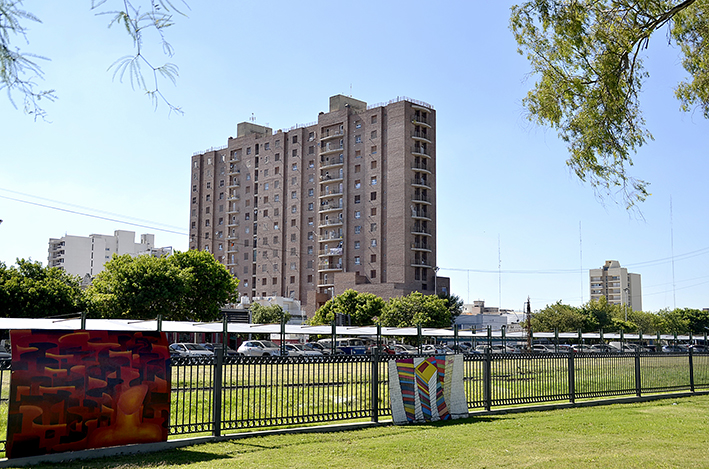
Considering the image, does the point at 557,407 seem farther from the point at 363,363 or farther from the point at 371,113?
the point at 371,113

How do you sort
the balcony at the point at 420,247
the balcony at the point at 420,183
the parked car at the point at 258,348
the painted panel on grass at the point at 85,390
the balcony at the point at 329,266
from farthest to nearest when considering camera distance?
1. the balcony at the point at 329,266
2. the balcony at the point at 420,183
3. the balcony at the point at 420,247
4. the parked car at the point at 258,348
5. the painted panel on grass at the point at 85,390

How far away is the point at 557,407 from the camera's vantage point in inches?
642

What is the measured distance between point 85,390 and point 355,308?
209 feet

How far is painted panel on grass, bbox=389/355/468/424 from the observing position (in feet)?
43.4

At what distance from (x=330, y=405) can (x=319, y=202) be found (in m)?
79.6

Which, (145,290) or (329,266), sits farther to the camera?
(329,266)

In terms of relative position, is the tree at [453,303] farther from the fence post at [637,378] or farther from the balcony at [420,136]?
the fence post at [637,378]

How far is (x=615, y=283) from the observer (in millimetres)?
180250

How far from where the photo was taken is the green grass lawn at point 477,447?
30.5ft

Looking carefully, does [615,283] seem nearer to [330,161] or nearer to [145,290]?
[330,161]

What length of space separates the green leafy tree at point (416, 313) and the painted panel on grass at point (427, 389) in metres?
50.8

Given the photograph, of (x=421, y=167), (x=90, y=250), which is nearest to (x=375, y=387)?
(x=421, y=167)

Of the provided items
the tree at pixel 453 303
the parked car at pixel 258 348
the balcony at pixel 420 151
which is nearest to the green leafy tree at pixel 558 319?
the tree at pixel 453 303

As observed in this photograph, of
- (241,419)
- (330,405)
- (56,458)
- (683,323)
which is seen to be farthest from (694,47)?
(683,323)
